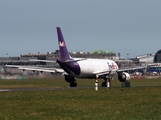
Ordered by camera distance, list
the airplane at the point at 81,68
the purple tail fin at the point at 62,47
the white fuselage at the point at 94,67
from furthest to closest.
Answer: the white fuselage at the point at 94,67 < the airplane at the point at 81,68 < the purple tail fin at the point at 62,47

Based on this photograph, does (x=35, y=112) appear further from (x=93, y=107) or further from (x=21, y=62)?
(x=21, y=62)

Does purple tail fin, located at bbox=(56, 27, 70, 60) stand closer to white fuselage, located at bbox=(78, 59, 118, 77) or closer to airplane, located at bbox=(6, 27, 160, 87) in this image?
airplane, located at bbox=(6, 27, 160, 87)

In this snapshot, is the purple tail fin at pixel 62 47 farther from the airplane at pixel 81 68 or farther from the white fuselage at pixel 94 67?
the white fuselage at pixel 94 67

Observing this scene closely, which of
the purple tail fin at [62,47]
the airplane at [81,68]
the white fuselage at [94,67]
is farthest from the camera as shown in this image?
the white fuselage at [94,67]

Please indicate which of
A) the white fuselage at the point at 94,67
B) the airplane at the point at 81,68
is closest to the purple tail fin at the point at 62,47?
the airplane at the point at 81,68

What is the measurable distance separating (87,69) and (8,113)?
151 ft

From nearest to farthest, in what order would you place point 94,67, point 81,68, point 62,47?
1. point 62,47
2. point 81,68
3. point 94,67

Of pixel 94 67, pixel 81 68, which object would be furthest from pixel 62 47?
pixel 94 67

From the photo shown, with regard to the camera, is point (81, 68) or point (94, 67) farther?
point (94, 67)

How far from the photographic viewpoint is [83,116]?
1052 inches

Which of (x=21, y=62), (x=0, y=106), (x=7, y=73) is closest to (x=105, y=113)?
(x=0, y=106)

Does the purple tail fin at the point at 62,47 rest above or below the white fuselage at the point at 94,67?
above

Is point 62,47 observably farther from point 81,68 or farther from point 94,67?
point 94,67

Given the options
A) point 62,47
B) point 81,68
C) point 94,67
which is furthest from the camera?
point 94,67
